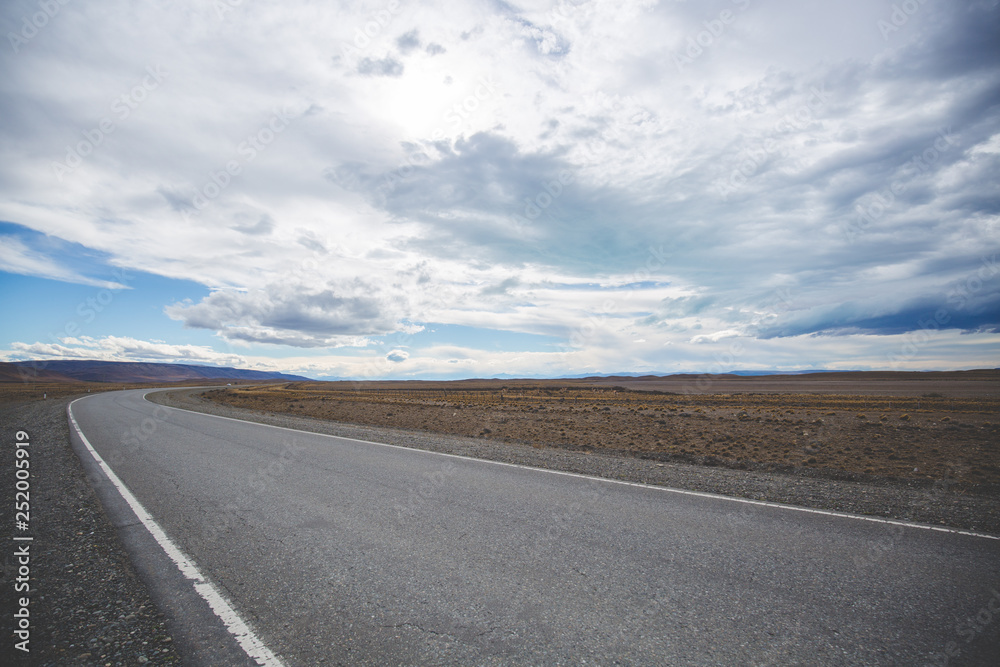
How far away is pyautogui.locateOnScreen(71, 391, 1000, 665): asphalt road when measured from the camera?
325 cm

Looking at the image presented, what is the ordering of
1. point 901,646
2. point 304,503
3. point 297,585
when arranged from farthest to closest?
point 304,503 < point 297,585 < point 901,646

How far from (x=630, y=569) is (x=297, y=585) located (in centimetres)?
Result: 327

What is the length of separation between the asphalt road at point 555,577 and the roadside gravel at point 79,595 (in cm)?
21

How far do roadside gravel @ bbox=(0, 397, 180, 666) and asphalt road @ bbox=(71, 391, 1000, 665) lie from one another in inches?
8.2

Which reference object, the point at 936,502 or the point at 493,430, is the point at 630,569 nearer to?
the point at 936,502

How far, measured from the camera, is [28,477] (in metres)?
8.78

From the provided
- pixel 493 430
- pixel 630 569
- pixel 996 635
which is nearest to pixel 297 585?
pixel 630 569

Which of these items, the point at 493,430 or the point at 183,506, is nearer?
the point at 183,506

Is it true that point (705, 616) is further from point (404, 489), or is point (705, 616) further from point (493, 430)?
point (493, 430)

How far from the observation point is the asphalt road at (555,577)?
325 centimetres

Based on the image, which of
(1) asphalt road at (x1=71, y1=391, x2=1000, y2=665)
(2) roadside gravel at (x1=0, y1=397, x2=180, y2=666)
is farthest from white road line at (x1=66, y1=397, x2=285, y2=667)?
(2) roadside gravel at (x1=0, y1=397, x2=180, y2=666)

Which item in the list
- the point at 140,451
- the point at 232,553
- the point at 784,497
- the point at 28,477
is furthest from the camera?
the point at 140,451
